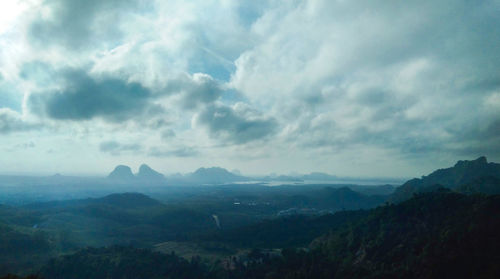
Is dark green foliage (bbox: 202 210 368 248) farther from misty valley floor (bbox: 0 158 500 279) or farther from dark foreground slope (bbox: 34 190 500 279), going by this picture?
dark foreground slope (bbox: 34 190 500 279)

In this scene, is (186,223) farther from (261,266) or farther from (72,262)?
(261,266)

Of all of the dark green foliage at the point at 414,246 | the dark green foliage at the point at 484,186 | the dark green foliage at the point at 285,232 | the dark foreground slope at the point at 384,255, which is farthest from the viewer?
the dark green foliage at the point at 484,186

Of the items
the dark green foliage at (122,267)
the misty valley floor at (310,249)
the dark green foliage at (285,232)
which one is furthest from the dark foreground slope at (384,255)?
the dark green foliage at (285,232)

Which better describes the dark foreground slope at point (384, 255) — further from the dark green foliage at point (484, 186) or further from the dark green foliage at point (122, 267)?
the dark green foliage at point (484, 186)

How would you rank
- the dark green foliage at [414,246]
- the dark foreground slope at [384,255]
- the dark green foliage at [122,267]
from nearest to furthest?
the dark green foliage at [414,246] < the dark foreground slope at [384,255] < the dark green foliage at [122,267]

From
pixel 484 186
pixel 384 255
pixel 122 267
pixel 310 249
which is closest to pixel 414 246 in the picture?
pixel 384 255

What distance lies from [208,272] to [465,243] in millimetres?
66237

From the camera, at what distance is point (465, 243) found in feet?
205

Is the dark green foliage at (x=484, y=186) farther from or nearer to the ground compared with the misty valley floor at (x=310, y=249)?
farther from the ground

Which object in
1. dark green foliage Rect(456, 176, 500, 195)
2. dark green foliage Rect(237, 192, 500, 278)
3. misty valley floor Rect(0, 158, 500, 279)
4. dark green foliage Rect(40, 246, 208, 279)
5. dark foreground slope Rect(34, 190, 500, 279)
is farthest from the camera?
dark green foliage Rect(456, 176, 500, 195)

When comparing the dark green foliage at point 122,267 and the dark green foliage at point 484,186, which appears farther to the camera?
the dark green foliage at point 484,186

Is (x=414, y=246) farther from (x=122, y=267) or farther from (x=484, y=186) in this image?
(x=484, y=186)

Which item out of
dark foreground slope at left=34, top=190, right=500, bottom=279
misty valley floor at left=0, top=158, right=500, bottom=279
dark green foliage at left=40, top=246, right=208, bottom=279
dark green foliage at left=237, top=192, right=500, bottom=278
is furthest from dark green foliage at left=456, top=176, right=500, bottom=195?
dark green foliage at left=40, top=246, right=208, bottom=279

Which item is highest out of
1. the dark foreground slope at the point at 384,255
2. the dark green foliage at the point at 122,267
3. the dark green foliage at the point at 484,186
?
the dark green foliage at the point at 484,186
